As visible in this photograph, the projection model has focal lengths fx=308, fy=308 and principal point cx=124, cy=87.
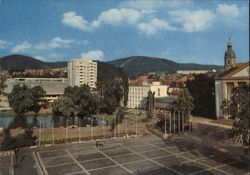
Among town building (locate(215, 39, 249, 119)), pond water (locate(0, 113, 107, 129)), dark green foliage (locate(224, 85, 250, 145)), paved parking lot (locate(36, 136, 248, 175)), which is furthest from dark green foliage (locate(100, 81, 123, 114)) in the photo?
dark green foliage (locate(224, 85, 250, 145))

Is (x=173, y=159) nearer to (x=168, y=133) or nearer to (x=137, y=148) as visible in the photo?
(x=137, y=148)

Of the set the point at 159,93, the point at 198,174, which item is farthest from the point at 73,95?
the point at 198,174

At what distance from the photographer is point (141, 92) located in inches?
1832

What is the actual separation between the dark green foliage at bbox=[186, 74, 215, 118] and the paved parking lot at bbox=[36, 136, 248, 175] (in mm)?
13200

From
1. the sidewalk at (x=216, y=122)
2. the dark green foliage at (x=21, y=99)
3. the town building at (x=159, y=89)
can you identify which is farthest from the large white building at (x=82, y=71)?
the sidewalk at (x=216, y=122)

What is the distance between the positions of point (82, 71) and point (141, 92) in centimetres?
1030

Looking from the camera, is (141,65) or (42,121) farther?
(141,65)

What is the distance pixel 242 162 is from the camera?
1589cm

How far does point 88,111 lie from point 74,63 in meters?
11.2

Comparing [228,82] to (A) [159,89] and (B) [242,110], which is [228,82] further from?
(A) [159,89]

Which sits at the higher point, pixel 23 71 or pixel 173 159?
pixel 23 71

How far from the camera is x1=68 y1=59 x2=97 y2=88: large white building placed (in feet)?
155

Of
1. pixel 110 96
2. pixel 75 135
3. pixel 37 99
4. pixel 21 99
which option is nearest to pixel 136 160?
pixel 75 135

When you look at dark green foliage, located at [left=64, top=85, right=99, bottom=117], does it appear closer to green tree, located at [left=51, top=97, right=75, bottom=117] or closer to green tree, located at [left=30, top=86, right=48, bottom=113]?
green tree, located at [left=51, top=97, right=75, bottom=117]
